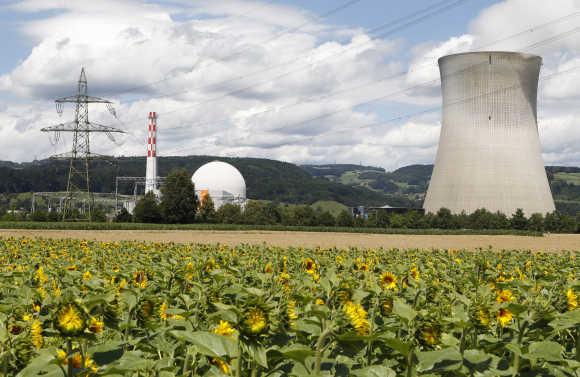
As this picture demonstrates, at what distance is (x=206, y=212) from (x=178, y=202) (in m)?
5.61

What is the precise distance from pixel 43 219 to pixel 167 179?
515 inches

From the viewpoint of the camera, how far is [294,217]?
6238cm

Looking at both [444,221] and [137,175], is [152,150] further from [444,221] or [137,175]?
[137,175]

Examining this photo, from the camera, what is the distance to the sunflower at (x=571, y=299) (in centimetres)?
336

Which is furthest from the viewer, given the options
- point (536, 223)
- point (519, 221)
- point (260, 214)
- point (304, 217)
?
point (304, 217)

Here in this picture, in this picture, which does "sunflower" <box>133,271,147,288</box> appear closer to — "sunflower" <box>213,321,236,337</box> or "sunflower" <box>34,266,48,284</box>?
"sunflower" <box>34,266,48,284</box>

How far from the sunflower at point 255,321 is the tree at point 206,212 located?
196ft

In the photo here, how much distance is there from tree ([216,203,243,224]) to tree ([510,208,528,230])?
22988 mm

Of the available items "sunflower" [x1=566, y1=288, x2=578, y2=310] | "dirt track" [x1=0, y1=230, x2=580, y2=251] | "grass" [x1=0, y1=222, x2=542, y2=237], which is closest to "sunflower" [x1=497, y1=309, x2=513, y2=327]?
"sunflower" [x1=566, y1=288, x2=578, y2=310]

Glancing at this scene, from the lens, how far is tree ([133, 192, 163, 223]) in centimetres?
5791

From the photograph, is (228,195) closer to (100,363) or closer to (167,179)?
(167,179)

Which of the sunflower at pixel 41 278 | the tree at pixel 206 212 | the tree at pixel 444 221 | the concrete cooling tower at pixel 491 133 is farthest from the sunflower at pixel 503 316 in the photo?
the tree at pixel 206 212

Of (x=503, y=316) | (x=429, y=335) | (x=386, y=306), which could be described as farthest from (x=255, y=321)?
(x=386, y=306)

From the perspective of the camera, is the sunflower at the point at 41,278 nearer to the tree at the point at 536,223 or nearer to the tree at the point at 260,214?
the tree at the point at 536,223
